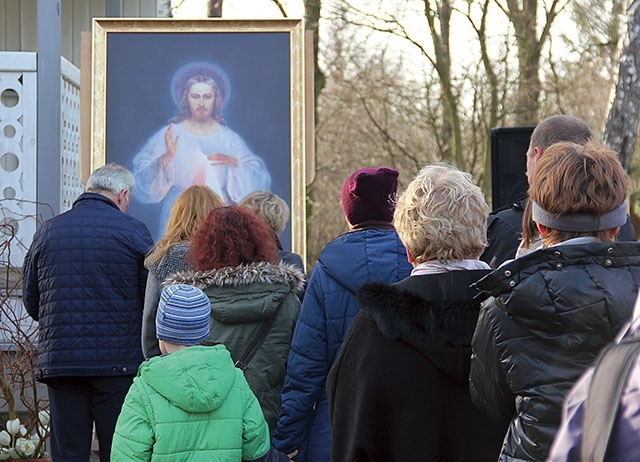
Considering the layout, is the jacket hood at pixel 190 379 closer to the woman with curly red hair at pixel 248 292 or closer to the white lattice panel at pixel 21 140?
the woman with curly red hair at pixel 248 292

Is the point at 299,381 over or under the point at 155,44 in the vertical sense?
under

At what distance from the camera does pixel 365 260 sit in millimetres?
4191

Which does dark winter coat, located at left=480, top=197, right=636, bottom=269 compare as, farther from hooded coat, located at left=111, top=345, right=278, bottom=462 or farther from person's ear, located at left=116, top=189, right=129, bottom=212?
person's ear, located at left=116, top=189, right=129, bottom=212

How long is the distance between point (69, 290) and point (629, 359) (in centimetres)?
497

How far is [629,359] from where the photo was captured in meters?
1.32

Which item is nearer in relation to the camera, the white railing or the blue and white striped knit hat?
the blue and white striped knit hat

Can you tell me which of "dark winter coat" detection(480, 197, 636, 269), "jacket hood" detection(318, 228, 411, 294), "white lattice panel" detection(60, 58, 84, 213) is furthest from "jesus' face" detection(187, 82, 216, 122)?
"jacket hood" detection(318, 228, 411, 294)

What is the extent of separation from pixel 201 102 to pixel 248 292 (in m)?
5.39

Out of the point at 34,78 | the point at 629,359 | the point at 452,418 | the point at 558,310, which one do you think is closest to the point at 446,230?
the point at 452,418

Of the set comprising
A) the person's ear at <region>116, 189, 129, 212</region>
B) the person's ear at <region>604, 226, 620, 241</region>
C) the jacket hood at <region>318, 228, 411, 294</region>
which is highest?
the person's ear at <region>116, 189, 129, 212</region>

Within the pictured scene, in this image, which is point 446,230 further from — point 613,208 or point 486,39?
point 486,39

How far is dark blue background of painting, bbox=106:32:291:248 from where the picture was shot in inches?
374

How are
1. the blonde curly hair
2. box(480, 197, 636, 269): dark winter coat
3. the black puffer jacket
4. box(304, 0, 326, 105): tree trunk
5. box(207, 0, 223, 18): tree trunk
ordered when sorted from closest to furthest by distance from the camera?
the black puffer jacket, the blonde curly hair, box(480, 197, 636, 269): dark winter coat, box(207, 0, 223, 18): tree trunk, box(304, 0, 326, 105): tree trunk

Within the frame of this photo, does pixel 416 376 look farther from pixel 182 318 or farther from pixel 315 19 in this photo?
pixel 315 19
